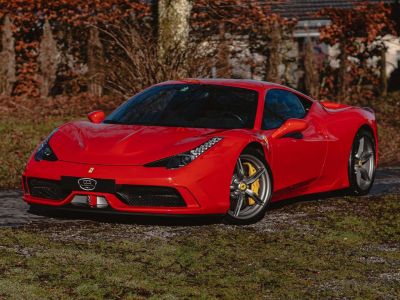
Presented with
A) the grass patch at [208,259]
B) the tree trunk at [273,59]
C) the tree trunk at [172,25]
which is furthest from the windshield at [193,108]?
the tree trunk at [273,59]

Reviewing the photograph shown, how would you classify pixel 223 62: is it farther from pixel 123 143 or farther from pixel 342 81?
pixel 123 143

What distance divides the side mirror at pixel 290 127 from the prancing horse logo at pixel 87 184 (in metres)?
1.93

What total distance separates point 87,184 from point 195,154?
0.96 metres

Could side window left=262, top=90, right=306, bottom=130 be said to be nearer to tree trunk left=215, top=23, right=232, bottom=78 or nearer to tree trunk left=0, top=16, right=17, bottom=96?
tree trunk left=215, top=23, right=232, bottom=78

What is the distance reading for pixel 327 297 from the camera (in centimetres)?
715

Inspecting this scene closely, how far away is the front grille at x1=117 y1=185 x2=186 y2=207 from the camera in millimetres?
9438

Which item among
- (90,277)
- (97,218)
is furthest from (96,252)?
(97,218)

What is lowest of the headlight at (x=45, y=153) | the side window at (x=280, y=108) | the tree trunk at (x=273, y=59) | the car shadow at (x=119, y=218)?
the tree trunk at (x=273, y=59)

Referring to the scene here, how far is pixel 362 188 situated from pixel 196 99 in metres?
2.53

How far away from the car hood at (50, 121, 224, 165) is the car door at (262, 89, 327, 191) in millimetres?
873

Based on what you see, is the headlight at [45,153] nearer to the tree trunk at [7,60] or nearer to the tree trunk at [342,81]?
the tree trunk at [7,60]

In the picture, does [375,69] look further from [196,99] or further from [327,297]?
[327,297]

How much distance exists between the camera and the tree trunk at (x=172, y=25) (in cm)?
1927

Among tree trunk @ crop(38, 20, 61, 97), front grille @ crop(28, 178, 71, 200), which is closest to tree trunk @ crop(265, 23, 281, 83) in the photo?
tree trunk @ crop(38, 20, 61, 97)
